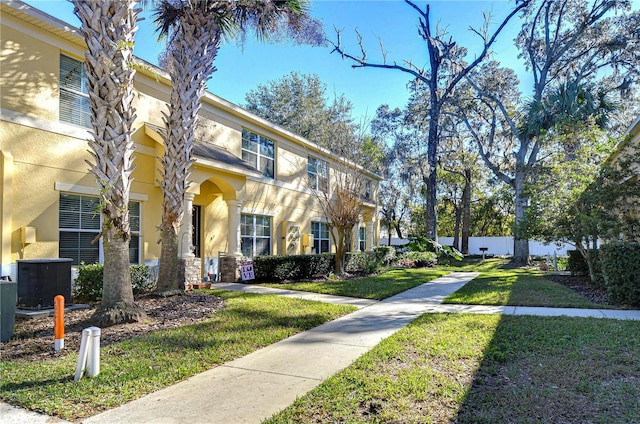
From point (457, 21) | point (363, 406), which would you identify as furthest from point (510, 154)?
point (363, 406)

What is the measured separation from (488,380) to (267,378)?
2.51 m

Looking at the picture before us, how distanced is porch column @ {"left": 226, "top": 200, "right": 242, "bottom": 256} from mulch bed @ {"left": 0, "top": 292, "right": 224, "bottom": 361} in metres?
4.11

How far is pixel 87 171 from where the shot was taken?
988 cm

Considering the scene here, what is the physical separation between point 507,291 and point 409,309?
393 centimetres

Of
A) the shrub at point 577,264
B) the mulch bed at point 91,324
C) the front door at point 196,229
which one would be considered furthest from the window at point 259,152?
the shrub at point 577,264

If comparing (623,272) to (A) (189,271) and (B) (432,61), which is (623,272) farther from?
(B) (432,61)

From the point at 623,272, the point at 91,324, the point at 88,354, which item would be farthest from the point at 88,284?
the point at 623,272

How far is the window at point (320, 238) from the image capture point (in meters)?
20.7

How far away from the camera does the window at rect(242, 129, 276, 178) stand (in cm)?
1598

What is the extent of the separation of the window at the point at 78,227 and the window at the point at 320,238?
38.3 feet

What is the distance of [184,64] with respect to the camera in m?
9.91

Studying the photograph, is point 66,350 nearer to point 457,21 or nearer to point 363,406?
point 363,406

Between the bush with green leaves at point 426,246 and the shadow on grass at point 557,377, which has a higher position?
the bush with green leaves at point 426,246

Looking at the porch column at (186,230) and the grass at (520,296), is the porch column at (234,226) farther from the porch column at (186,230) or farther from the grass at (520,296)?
the grass at (520,296)
